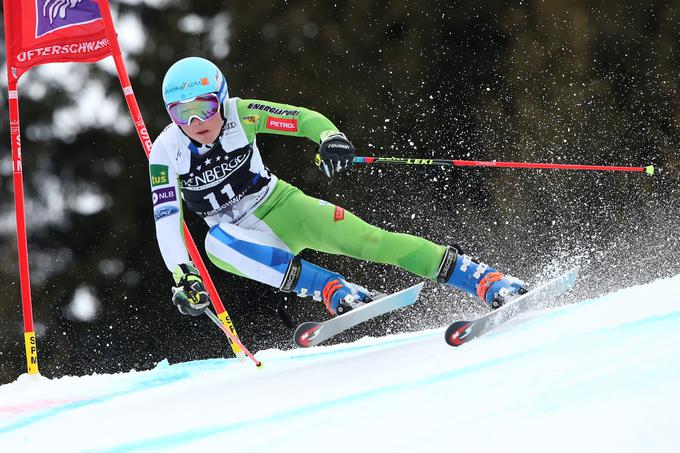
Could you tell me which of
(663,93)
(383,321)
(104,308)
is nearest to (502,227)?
(383,321)

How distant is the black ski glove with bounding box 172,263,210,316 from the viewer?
12.5 feet

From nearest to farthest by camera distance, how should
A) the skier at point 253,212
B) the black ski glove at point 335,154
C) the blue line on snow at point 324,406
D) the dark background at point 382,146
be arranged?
the blue line on snow at point 324,406
the black ski glove at point 335,154
the skier at point 253,212
the dark background at point 382,146

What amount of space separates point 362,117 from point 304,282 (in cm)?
674

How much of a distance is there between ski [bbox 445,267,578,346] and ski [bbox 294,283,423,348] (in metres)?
0.44

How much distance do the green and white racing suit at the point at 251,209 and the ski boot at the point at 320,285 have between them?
0.04 m

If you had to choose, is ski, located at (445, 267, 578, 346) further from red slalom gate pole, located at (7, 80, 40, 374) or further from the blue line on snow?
red slalom gate pole, located at (7, 80, 40, 374)

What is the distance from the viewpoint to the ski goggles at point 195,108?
3.82 meters

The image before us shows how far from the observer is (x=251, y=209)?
13.7ft

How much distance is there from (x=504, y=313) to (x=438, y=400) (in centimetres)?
102

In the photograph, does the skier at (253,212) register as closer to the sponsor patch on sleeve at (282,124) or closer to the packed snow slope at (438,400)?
the sponsor patch on sleeve at (282,124)

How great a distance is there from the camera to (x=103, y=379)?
191 inches

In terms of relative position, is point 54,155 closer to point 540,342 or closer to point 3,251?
point 3,251

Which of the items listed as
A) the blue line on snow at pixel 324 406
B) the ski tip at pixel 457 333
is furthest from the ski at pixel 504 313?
the blue line on snow at pixel 324 406

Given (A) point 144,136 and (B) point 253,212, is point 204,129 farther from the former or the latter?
(A) point 144,136
